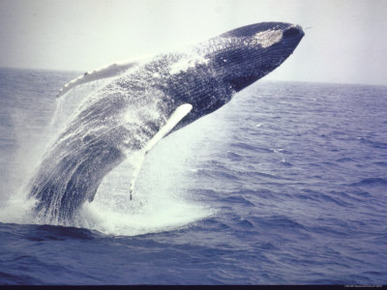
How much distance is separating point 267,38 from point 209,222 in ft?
7.89

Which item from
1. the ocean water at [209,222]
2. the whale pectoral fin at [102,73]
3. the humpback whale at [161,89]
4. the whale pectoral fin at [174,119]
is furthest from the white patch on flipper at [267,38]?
the ocean water at [209,222]

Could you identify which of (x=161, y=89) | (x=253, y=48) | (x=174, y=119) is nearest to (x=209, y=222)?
(x=174, y=119)

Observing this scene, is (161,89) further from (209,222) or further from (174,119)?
(209,222)

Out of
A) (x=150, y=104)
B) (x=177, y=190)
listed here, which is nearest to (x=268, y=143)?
(x=177, y=190)

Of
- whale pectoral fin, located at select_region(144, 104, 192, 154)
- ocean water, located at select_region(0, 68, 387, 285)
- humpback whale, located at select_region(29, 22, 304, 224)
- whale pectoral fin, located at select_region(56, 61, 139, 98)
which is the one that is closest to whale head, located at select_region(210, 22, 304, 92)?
humpback whale, located at select_region(29, 22, 304, 224)

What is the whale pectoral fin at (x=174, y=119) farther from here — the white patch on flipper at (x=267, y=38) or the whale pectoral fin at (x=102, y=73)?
the white patch on flipper at (x=267, y=38)

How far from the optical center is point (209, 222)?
471 centimetres

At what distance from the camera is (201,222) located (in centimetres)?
469

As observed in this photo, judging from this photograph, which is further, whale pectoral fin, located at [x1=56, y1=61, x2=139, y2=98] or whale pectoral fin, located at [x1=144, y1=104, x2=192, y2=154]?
whale pectoral fin, located at [x1=56, y1=61, x2=139, y2=98]

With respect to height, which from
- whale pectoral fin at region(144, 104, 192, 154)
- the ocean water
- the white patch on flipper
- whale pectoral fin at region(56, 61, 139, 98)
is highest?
the white patch on flipper

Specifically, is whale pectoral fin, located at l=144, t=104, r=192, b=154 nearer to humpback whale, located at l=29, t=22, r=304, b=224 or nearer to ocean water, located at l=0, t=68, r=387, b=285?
humpback whale, located at l=29, t=22, r=304, b=224

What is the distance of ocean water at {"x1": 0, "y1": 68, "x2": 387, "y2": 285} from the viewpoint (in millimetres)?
3514

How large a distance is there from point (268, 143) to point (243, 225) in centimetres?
578

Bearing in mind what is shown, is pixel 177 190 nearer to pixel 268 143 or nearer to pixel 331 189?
pixel 331 189
